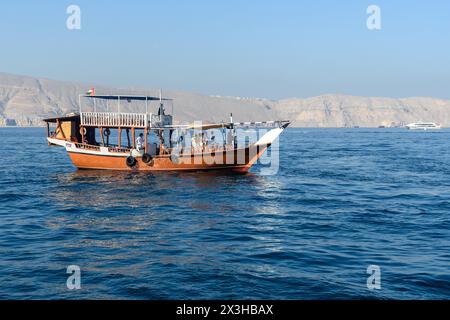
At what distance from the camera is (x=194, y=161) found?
36.8 meters

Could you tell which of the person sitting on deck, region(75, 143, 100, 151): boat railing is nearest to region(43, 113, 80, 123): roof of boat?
region(75, 143, 100, 151): boat railing

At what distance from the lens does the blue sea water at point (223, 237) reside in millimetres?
12836

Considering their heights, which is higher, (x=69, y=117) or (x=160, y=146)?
(x=69, y=117)

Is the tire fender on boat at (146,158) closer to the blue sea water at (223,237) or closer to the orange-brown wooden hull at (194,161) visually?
the orange-brown wooden hull at (194,161)

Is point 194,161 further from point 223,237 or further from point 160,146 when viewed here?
point 223,237

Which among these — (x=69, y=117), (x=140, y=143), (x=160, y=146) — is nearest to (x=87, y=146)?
(x=69, y=117)

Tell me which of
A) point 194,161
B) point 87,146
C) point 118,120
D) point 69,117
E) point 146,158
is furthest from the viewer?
point 69,117

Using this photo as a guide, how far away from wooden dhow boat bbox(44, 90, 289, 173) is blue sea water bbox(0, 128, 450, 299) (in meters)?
2.34

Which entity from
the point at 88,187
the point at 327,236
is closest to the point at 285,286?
the point at 327,236

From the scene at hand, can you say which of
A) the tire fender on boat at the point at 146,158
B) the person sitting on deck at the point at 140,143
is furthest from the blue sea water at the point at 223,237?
the person sitting on deck at the point at 140,143

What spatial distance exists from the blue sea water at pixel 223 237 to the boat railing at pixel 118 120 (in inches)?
202

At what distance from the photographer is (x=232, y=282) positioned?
13094 mm

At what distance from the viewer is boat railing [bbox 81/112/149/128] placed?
37.5m

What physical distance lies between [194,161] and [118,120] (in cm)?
750
